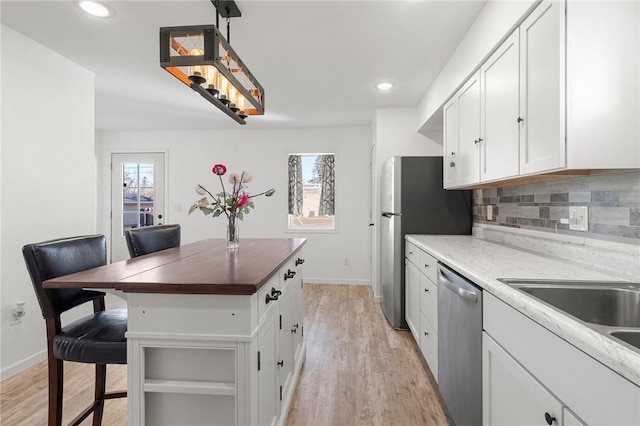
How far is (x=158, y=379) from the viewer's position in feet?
4.26

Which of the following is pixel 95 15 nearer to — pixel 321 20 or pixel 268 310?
pixel 321 20

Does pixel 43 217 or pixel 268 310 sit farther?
pixel 43 217

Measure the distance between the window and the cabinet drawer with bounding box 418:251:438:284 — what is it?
2.79 m

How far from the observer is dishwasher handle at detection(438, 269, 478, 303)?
4.64 ft

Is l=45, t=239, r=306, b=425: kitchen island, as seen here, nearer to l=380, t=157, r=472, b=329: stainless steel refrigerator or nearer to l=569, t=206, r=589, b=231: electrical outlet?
l=569, t=206, r=589, b=231: electrical outlet

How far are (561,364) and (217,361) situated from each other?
112 cm

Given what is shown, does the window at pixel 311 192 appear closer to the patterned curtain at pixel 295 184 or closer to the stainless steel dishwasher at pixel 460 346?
the patterned curtain at pixel 295 184

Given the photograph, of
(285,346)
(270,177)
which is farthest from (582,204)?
(270,177)

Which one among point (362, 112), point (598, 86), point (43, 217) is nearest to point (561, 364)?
point (598, 86)

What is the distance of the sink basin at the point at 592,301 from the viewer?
117cm

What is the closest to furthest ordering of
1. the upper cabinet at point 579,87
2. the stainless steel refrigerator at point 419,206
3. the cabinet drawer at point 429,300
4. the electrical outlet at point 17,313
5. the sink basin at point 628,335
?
the sink basin at point 628,335
the upper cabinet at point 579,87
the cabinet drawer at point 429,300
the electrical outlet at point 17,313
the stainless steel refrigerator at point 419,206

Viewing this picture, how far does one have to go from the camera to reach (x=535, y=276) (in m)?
1.33

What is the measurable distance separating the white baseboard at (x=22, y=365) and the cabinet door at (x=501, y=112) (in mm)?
3453

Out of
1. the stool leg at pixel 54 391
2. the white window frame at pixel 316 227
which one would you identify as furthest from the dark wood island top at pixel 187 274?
the white window frame at pixel 316 227
